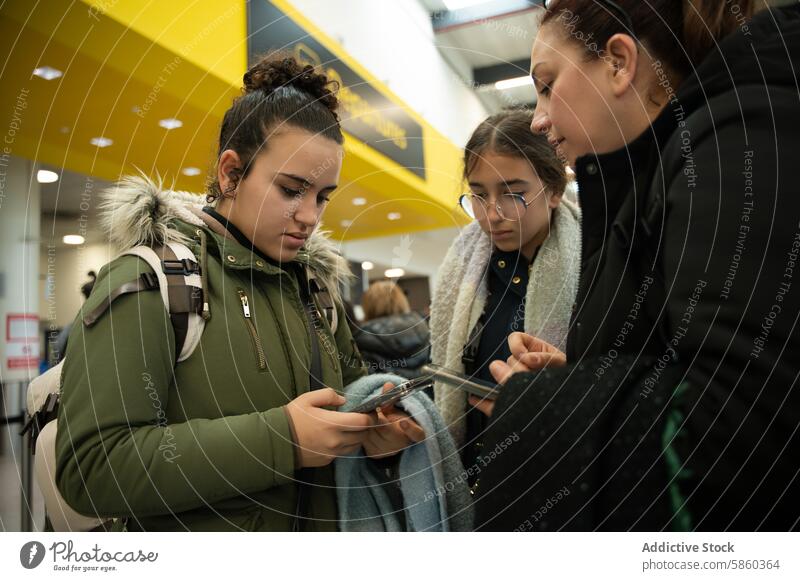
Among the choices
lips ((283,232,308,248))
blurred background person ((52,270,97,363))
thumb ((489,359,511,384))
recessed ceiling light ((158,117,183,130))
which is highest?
recessed ceiling light ((158,117,183,130))

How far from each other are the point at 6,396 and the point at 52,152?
26cm

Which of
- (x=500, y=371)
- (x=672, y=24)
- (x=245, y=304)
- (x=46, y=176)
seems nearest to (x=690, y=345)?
(x=500, y=371)

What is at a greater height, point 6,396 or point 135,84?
point 135,84

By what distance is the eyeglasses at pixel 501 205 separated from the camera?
56 cm

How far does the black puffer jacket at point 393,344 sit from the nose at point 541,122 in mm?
245

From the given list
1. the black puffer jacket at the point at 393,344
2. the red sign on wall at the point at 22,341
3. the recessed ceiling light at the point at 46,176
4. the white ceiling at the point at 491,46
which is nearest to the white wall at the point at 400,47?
the white ceiling at the point at 491,46

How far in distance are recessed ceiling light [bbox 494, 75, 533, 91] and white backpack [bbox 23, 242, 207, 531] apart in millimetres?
357

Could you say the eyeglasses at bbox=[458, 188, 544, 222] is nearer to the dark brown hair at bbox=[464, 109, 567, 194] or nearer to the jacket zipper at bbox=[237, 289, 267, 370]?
the dark brown hair at bbox=[464, 109, 567, 194]

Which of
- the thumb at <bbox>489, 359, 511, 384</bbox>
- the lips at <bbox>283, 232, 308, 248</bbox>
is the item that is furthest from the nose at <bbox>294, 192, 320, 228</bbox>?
the thumb at <bbox>489, 359, 511, 384</bbox>

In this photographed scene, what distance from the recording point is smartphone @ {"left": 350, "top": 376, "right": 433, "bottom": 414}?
48 cm

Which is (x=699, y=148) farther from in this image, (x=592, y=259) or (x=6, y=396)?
(x=6, y=396)
